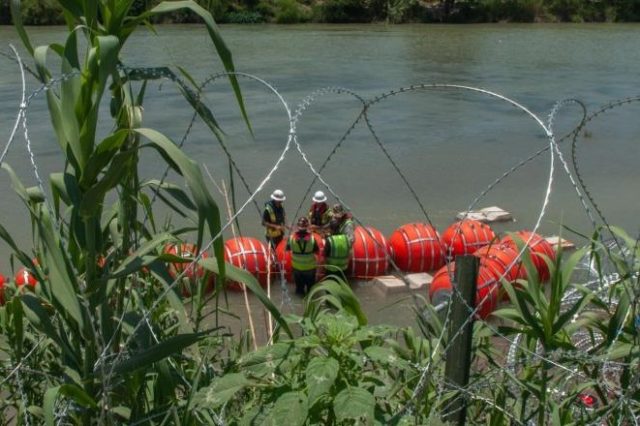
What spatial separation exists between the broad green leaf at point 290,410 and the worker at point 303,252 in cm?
625

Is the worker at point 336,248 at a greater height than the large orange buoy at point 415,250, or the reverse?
the worker at point 336,248

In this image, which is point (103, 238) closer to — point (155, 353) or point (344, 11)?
point (155, 353)

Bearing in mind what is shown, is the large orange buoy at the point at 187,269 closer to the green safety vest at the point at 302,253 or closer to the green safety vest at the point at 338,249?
the green safety vest at the point at 302,253

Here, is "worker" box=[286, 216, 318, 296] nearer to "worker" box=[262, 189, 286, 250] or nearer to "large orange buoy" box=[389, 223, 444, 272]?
"worker" box=[262, 189, 286, 250]

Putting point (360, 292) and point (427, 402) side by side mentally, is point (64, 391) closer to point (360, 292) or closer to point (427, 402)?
point (427, 402)

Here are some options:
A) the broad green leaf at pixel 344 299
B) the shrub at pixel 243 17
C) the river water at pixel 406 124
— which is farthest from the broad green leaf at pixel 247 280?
the shrub at pixel 243 17

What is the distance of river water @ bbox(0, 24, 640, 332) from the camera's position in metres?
13.6

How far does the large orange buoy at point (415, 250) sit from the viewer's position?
32.2 ft

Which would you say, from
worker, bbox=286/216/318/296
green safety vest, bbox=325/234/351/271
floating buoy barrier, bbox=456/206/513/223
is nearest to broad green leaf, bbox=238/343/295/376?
worker, bbox=286/216/318/296

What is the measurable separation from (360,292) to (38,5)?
1372 inches

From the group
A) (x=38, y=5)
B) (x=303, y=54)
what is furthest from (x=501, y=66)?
(x=38, y=5)

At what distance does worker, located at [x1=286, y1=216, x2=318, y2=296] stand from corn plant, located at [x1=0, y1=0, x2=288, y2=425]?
5632 mm

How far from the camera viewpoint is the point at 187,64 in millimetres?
27484

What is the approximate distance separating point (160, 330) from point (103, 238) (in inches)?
23.8
